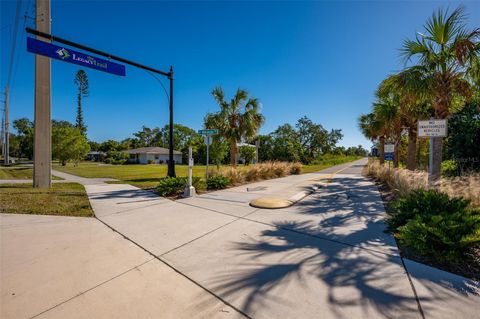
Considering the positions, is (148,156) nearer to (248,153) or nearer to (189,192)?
(248,153)

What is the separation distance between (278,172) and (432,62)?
10.8m

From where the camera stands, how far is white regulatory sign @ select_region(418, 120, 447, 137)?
594 centimetres

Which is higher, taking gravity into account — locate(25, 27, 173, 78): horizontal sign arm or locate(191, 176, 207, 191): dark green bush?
locate(25, 27, 173, 78): horizontal sign arm

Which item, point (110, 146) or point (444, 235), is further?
point (110, 146)

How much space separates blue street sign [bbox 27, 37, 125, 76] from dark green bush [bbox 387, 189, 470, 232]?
9180 mm

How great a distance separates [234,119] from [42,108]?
384 inches

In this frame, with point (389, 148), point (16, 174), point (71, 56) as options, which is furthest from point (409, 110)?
point (16, 174)

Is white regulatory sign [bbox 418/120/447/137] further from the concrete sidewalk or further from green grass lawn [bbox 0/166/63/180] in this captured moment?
green grass lawn [bbox 0/166/63/180]

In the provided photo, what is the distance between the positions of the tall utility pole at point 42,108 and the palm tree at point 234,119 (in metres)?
8.28

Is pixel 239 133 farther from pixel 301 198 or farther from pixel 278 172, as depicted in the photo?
pixel 301 198

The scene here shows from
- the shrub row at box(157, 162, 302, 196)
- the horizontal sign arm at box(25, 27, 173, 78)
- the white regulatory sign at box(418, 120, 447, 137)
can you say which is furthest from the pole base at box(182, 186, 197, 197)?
the white regulatory sign at box(418, 120, 447, 137)

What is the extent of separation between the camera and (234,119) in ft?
51.1

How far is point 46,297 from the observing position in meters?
2.56

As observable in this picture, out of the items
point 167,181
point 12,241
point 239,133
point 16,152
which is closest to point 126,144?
point 16,152
